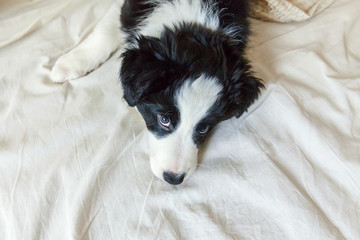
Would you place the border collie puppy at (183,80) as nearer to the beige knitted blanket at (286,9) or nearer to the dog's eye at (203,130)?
the dog's eye at (203,130)

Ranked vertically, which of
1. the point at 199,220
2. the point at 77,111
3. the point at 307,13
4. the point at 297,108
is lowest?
the point at 199,220

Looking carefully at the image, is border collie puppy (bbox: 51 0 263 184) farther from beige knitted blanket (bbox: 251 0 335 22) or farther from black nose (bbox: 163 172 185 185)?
beige knitted blanket (bbox: 251 0 335 22)

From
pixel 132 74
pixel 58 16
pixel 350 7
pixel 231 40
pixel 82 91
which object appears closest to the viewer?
pixel 132 74

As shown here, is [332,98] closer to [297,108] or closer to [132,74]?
[297,108]

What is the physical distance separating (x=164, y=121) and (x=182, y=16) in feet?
1.72

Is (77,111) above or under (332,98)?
under

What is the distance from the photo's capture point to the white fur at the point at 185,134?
49.8 inches

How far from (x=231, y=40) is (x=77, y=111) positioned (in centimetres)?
82

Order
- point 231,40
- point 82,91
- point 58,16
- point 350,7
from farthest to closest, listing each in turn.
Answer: point 350,7 < point 58,16 < point 82,91 < point 231,40

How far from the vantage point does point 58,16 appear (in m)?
1.94

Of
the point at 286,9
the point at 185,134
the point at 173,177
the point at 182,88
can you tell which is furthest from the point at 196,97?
the point at 286,9

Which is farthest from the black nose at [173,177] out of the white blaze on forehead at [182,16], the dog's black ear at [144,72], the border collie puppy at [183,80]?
the white blaze on forehead at [182,16]

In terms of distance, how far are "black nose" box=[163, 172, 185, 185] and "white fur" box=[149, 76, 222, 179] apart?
17mm

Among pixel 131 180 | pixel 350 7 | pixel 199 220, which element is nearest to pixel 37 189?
pixel 131 180
